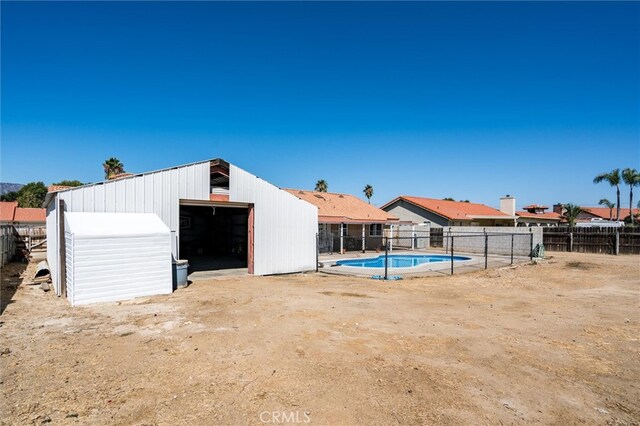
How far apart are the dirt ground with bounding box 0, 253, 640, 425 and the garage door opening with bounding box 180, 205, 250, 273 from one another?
Answer: 11779 millimetres

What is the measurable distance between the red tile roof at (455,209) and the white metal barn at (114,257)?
89.0ft

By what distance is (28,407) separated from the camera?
4.12 meters

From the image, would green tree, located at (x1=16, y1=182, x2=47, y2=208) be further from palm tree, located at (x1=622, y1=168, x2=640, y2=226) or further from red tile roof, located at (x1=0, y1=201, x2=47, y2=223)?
palm tree, located at (x1=622, y1=168, x2=640, y2=226)

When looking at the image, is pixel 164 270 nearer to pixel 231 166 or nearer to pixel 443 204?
pixel 231 166

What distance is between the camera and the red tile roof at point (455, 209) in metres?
33.4

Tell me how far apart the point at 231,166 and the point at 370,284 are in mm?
7247

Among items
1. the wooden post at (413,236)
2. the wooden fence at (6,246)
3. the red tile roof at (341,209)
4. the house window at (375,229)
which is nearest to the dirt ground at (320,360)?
the wooden fence at (6,246)

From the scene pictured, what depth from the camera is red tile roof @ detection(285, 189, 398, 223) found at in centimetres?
2495

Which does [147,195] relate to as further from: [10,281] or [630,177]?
[630,177]

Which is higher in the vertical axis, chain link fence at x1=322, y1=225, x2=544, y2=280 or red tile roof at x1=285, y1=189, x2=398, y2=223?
red tile roof at x1=285, y1=189, x2=398, y2=223

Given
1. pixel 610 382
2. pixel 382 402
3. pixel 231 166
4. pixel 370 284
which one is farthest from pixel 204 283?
pixel 610 382

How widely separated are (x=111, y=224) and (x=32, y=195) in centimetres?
6996

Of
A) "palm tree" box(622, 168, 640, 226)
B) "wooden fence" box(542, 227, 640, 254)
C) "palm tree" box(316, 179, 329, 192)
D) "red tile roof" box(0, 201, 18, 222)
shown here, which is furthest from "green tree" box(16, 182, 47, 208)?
"palm tree" box(622, 168, 640, 226)

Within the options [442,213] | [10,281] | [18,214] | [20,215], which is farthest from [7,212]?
[442,213]
